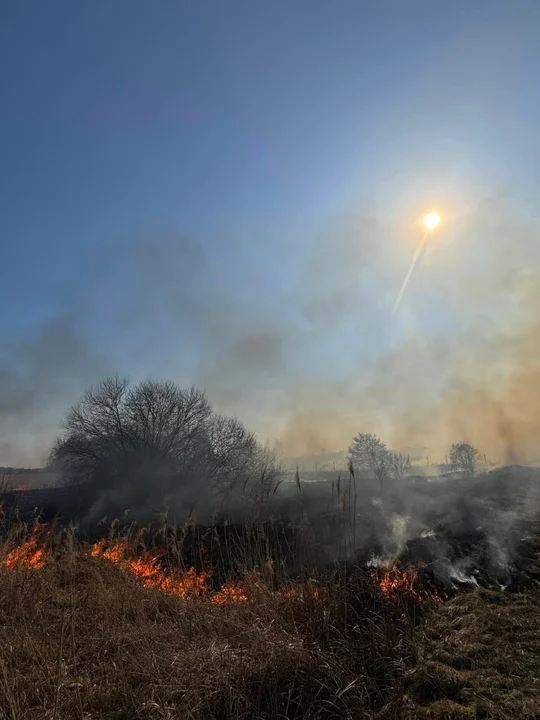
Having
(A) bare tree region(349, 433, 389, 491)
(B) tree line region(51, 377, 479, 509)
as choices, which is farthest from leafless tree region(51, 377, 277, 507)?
(A) bare tree region(349, 433, 389, 491)

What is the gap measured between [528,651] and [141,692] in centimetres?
351

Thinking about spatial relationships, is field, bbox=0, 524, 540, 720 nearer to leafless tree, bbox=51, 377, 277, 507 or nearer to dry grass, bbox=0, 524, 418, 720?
dry grass, bbox=0, 524, 418, 720

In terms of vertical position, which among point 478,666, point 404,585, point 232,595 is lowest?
point 478,666

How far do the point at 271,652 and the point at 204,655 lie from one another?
61 cm

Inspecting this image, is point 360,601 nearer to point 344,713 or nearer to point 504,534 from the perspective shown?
point 344,713

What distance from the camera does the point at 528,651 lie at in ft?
13.4

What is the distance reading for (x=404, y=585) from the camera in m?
5.77

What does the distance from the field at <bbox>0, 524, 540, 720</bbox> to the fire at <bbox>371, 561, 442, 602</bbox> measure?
0.23 feet

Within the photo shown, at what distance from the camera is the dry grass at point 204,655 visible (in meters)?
3.19

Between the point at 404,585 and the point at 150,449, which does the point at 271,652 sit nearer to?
the point at 404,585

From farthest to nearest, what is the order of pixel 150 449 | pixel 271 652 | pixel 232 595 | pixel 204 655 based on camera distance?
pixel 150 449
pixel 232 595
pixel 204 655
pixel 271 652

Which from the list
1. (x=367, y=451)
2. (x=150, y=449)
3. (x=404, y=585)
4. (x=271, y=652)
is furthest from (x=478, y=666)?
(x=367, y=451)

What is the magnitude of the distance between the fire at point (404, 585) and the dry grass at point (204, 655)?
1.44 feet

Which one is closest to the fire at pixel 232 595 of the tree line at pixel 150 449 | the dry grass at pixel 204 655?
the dry grass at pixel 204 655
